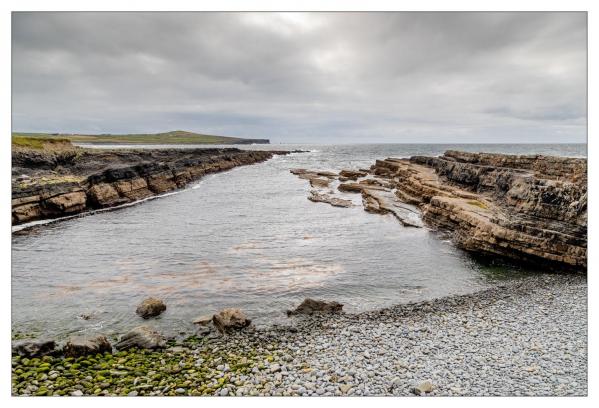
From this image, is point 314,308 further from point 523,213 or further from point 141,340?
point 523,213

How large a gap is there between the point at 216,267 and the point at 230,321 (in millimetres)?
8520

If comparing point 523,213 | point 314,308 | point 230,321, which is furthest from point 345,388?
point 523,213

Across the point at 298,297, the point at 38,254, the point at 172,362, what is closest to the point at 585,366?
the point at 298,297

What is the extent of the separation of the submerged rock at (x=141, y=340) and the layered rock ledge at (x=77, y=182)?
27.8 metres

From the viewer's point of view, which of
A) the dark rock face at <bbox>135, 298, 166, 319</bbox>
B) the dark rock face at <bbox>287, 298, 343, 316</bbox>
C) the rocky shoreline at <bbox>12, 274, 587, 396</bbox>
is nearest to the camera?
the rocky shoreline at <bbox>12, 274, 587, 396</bbox>

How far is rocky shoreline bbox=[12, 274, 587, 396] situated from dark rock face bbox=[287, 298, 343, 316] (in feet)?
1.58

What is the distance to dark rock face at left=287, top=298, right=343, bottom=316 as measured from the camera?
54.2ft

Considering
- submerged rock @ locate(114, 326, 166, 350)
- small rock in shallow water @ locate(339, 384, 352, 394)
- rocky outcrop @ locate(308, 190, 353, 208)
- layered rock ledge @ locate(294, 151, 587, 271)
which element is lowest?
submerged rock @ locate(114, 326, 166, 350)

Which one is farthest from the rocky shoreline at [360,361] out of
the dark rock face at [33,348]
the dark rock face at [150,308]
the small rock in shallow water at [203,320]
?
the dark rock face at [150,308]

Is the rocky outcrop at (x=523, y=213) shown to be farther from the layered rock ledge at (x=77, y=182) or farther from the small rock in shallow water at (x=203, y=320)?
the layered rock ledge at (x=77, y=182)

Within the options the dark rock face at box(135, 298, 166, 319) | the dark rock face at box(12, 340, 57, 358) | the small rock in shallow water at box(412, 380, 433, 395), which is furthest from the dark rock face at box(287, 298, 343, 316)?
the dark rock face at box(12, 340, 57, 358)

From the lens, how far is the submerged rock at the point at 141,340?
43.0 feet

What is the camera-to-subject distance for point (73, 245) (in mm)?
27172

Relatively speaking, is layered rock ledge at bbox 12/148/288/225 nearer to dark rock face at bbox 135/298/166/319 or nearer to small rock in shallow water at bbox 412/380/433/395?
dark rock face at bbox 135/298/166/319
